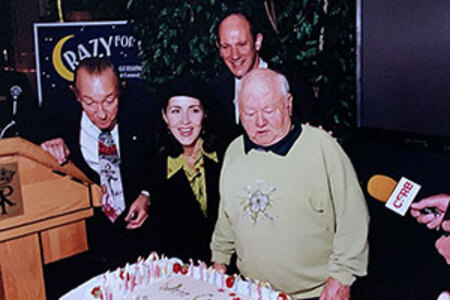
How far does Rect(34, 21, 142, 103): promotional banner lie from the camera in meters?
2.25

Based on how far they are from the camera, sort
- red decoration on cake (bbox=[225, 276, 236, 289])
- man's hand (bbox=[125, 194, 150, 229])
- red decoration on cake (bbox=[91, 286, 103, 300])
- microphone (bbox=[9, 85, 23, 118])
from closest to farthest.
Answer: microphone (bbox=[9, 85, 23, 118]) < red decoration on cake (bbox=[91, 286, 103, 300]) < red decoration on cake (bbox=[225, 276, 236, 289]) < man's hand (bbox=[125, 194, 150, 229])

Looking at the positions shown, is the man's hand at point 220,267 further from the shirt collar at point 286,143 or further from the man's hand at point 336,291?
the shirt collar at point 286,143

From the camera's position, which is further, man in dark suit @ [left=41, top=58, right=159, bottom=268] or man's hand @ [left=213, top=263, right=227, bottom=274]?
man's hand @ [left=213, top=263, right=227, bottom=274]

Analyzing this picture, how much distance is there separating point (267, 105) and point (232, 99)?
19cm

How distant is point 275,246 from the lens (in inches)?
96.2

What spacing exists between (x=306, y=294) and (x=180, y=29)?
1.36 metres

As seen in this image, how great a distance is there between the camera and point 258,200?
2455mm

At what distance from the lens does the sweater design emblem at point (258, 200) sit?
2432 millimetres

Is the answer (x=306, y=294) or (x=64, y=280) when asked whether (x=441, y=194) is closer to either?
(x=306, y=294)

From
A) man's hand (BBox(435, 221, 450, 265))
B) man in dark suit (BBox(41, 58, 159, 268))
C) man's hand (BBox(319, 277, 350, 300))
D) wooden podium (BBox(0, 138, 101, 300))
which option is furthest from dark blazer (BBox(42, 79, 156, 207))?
man's hand (BBox(435, 221, 450, 265))

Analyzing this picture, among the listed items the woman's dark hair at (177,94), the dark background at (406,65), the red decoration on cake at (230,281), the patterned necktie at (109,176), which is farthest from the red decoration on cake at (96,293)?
the dark background at (406,65)

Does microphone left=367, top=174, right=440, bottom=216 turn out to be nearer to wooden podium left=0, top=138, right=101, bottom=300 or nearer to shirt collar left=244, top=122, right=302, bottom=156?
shirt collar left=244, top=122, right=302, bottom=156

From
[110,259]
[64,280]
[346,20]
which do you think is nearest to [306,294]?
[110,259]

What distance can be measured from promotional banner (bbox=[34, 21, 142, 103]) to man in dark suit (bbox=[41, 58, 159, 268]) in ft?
0.15
